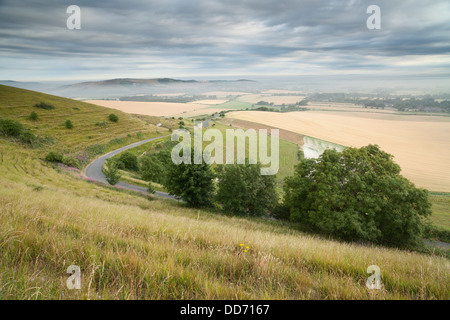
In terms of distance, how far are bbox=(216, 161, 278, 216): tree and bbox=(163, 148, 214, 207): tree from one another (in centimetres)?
178

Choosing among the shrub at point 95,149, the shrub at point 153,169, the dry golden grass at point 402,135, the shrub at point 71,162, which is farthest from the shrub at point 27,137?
the dry golden grass at point 402,135

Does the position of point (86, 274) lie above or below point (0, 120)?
below

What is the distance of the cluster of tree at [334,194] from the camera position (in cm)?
2278

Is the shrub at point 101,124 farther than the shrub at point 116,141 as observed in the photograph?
Yes

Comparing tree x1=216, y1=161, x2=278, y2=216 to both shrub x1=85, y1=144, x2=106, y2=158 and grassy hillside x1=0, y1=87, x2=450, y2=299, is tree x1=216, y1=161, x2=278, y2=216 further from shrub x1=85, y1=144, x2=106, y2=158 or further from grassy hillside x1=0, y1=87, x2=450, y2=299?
shrub x1=85, y1=144, x2=106, y2=158

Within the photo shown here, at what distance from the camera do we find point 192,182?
31.8 metres

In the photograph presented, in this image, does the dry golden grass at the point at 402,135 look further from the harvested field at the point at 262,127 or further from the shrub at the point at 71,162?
the shrub at the point at 71,162

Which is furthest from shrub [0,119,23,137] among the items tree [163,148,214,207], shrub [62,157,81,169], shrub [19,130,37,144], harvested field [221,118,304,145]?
harvested field [221,118,304,145]

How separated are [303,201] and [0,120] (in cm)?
8878

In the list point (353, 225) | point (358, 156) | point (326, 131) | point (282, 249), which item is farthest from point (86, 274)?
point (326, 131)
